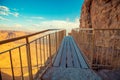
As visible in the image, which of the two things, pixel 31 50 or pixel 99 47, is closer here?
pixel 31 50

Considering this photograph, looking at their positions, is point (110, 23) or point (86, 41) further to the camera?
point (110, 23)

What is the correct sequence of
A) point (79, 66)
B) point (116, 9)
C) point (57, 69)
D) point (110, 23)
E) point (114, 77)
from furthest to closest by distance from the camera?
point (110, 23) → point (116, 9) → point (79, 66) → point (57, 69) → point (114, 77)

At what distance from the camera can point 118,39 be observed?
26.2ft

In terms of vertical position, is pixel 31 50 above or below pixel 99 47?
above

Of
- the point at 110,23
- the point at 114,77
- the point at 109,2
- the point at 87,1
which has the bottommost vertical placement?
the point at 114,77

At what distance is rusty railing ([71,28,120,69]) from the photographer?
139 inches

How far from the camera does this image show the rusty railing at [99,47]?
139 inches

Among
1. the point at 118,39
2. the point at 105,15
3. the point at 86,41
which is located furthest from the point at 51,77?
the point at 105,15

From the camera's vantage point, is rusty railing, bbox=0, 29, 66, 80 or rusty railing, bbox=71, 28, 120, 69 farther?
rusty railing, bbox=71, 28, 120, 69

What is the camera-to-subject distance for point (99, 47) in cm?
931

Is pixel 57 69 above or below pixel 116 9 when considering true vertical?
below

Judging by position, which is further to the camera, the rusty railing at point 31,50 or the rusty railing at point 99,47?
the rusty railing at point 99,47

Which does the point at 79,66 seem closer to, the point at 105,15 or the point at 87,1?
the point at 105,15

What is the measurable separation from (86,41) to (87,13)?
1449cm
